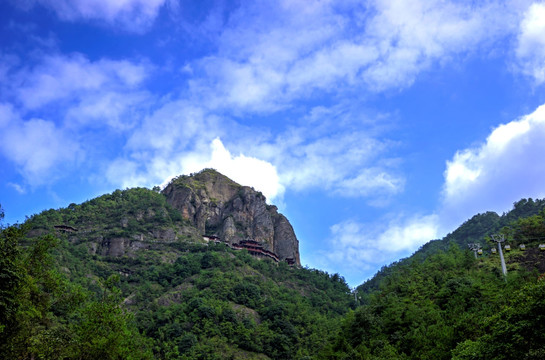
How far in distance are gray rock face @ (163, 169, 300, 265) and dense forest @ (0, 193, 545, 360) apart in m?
6.87

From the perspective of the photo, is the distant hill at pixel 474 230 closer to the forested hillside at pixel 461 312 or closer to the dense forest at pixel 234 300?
the dense forest at pixel 234 300

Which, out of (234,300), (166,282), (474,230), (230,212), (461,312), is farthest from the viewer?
(230,212)

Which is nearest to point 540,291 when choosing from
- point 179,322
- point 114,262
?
point 179,322

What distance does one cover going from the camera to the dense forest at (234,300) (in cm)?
2073

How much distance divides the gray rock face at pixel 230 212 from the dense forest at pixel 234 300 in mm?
6869

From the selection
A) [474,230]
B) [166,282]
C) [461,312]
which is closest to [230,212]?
[166,282]

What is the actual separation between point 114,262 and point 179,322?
31.6 m

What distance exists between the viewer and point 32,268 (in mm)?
24453

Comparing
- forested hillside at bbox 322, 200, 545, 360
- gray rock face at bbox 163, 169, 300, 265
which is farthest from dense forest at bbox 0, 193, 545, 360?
gray rock face at bbox 163, 169, 300, 265

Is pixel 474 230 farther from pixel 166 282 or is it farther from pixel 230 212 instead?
pixel 166 282

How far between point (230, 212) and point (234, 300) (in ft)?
169

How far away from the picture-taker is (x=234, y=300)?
219 ft

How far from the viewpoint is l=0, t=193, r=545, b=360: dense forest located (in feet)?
68.0

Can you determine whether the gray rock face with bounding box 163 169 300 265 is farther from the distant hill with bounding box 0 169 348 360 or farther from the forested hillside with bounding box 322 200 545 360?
the forested hillside with bounding box 322 200 545 360
